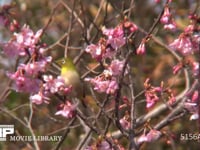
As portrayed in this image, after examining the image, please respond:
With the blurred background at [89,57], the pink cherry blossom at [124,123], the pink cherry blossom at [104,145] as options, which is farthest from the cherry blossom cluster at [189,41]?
the blurred background at [89,57]

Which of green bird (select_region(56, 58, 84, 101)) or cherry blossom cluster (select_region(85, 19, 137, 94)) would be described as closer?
green bird (select_region(56, 58, 84, 101))

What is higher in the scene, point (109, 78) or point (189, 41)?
point (189, 41)

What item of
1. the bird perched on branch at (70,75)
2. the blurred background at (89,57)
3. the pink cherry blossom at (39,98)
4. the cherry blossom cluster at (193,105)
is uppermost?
the blurred background at (89,57)

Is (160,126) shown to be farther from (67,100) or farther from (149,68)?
(149,68)

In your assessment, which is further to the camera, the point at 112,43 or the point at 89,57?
the point at 89,57

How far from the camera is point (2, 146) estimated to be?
133 inches

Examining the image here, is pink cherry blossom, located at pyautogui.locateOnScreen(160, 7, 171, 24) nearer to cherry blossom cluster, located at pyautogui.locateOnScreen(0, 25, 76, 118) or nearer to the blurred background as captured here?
cherry blossom cluster, located at pyautogui.locateOnScreen(0, 25, 76, 118)

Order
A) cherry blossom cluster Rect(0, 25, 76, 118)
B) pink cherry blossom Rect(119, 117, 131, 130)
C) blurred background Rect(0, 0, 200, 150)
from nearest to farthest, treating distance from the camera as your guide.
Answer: cherry blossom cluster Rect(0, 25, 76, 118) → pink cherry blossom Rect(119, 117, 131, 130) → blurred background Rect(0, 0, 200, 150)

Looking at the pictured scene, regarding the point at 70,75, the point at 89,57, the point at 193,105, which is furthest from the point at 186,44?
the point at 89,57

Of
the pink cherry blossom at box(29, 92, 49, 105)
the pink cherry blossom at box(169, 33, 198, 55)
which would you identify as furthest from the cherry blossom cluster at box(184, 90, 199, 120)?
the pink cherry blossom at box(29, 92, 49, 105)

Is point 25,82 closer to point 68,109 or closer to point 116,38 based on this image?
point 68,109

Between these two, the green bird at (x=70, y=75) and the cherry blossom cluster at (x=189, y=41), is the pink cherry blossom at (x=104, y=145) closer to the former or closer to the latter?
the green bird at (x=70, y=75)

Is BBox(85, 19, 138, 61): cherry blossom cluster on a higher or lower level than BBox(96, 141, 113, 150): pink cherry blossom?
higher

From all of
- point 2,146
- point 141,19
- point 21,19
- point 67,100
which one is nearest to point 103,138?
point 67,100
